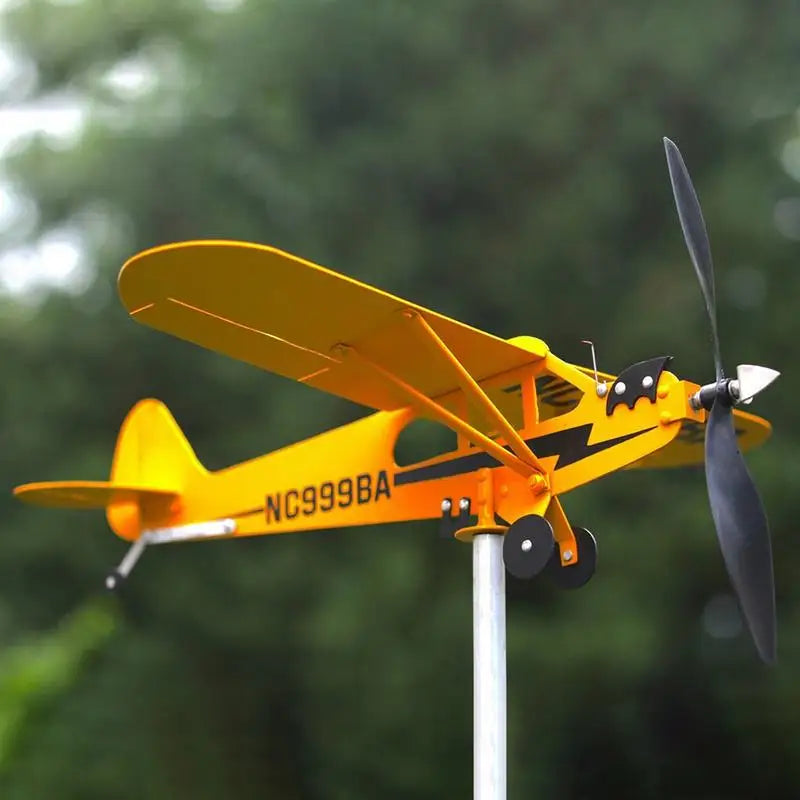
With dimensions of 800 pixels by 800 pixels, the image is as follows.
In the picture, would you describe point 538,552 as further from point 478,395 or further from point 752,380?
point 752,380

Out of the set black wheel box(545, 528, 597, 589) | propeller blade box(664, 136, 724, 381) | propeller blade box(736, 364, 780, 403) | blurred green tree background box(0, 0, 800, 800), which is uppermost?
blurred green tree background box(0, 0, 800, 800)

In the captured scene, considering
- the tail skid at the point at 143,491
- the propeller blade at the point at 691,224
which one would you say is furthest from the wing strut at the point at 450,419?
the tail skid at the point at 143,491

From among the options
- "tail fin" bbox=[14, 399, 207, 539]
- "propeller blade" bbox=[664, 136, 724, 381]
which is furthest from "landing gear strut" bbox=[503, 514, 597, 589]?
"tail fin" bbox=[14, 399, 207, 539]

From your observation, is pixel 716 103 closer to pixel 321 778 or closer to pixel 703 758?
pixel 703 758

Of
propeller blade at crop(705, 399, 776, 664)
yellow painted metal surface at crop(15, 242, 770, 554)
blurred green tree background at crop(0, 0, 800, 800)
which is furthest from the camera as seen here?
blurred green tree background at crop(0, 0, 800, 800)

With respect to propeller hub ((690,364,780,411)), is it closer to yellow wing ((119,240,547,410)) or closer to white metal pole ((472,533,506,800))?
yellow wing ((119,240,547,410))

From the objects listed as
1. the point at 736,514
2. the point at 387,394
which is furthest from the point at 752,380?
the point at 387,394

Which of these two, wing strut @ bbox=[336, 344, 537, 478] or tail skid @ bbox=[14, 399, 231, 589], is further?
tail skid @ bbox=[14, 399, 231, 589]
